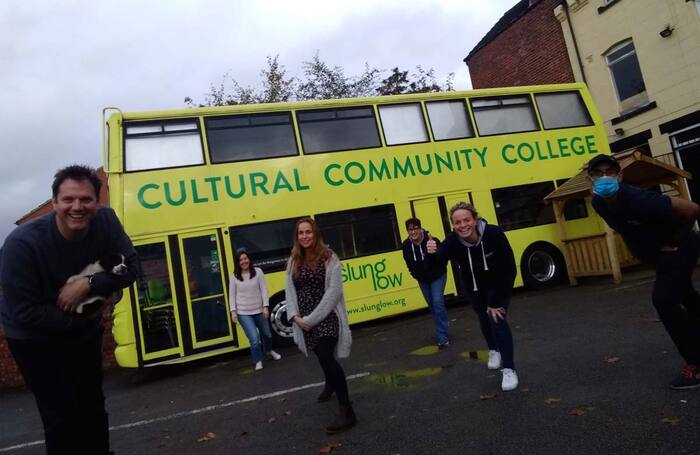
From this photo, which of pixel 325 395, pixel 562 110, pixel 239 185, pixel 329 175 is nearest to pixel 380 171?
pixel 329 175

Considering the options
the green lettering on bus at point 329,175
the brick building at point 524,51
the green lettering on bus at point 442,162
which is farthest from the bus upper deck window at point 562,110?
the green lettering on bus at point 329,175

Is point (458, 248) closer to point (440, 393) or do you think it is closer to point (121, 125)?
point (440, 393)

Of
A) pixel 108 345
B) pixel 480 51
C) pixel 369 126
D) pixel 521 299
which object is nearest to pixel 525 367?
pixel 521 299

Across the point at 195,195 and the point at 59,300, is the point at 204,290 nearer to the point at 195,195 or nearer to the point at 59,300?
the point at 195,195

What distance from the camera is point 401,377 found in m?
5.10

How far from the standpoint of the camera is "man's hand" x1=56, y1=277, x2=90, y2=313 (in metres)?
2.34

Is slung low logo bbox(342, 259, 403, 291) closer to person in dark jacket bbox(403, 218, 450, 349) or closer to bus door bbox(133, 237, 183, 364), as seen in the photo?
person in dark jacket bbox(403, 218, 450, 349)

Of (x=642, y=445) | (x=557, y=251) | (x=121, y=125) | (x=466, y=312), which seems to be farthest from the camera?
(x=557, y=251)

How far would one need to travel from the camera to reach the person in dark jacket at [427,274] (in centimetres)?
631

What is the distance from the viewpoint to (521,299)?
30.9 ft

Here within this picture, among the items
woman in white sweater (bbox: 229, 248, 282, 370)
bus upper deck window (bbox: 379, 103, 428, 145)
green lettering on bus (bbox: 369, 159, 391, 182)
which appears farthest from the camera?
bus upper deck window (bbox: 379, 103, 428, 145)

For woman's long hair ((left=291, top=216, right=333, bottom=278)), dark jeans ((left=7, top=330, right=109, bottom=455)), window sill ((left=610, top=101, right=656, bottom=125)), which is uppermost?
window sill ((left=610, top=101, right=656, bottom=125))

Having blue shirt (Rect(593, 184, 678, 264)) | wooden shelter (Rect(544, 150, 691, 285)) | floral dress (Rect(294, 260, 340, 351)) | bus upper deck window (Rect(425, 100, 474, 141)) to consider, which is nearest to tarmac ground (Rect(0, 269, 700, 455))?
floral dress (Rect(294, 260, 340, 351))

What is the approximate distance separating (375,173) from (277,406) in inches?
217
